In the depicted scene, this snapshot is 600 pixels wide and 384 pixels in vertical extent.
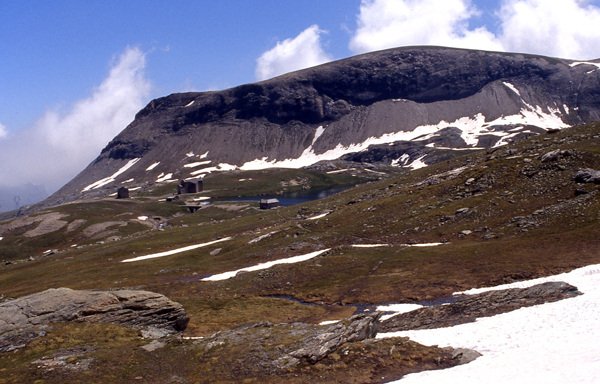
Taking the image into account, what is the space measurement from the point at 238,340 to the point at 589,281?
85.3 feet

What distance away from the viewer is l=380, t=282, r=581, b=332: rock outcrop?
26.7 m

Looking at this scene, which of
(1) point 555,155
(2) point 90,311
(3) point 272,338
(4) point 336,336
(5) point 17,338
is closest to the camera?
(4) point 336,336

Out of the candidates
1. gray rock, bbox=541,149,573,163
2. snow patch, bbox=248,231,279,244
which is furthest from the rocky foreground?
gray rock, bbox=541,149,573,163

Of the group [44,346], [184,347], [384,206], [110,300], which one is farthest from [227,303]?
[384,206]

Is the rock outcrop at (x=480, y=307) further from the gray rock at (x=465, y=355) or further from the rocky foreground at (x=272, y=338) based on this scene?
the gray rock at (x=465, y=355)

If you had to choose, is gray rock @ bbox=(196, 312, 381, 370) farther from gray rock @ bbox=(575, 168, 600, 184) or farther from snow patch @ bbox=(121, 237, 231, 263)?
snow patch @ bbox=(121, 237, 231, 263)

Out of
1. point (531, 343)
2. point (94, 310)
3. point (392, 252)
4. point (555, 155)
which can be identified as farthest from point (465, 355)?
point (555, 155)

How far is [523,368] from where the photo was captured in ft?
59.7

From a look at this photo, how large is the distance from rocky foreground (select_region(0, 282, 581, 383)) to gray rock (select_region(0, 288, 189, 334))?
0.20ft

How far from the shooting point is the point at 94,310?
95.1ft

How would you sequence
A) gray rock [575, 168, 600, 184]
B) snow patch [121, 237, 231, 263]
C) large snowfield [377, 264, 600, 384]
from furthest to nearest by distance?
snow patch [121, 237, 231, 263] → gray rock [575, 168, 600, 184] → large snowfield [377, 264, 600, 384]

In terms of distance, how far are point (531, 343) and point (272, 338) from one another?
1465 cm

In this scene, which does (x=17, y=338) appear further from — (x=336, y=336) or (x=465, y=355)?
(x=465, y=355)

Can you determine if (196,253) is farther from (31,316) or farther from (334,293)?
(31,316)
